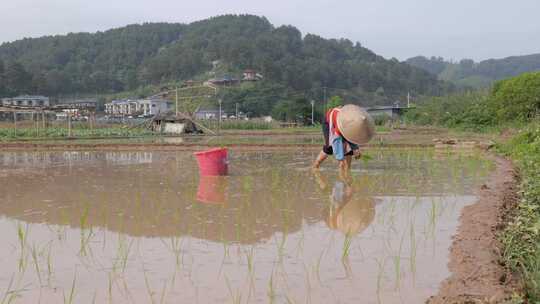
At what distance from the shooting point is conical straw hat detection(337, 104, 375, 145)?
7945 mm

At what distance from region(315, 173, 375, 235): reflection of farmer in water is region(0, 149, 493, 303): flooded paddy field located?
1cm

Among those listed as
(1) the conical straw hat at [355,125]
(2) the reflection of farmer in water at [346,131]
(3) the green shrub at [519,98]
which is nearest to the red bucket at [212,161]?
(2) the reflection of farmer in water at [346,131]

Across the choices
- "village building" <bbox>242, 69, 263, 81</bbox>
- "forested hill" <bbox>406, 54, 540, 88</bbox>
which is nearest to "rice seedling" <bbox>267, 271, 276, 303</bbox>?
"village building" <bbox>242, 69, 263, 81</bbox>

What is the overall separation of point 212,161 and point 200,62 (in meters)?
71.7

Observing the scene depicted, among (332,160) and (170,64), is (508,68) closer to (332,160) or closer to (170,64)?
(170,64)

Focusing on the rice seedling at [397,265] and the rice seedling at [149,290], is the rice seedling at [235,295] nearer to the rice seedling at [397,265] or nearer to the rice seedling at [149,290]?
the rice seedling at [149,290]

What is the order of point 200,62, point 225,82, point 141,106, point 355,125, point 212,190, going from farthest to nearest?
1. point 200,62
2. point 225,82
3. point 141,106
4. point 355,125
5. point 212,190

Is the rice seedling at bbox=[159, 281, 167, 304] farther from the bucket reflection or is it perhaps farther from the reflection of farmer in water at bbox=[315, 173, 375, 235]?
the bucket reflection

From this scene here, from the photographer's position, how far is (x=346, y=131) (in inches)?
316

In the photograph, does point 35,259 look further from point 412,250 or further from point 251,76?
point 251,76

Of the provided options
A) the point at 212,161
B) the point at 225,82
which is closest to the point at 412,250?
the point at 212,161

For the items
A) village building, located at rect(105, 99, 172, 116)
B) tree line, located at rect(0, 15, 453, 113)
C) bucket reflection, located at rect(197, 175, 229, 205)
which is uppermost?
tree line, located at rect(0, 15, 453, 113)

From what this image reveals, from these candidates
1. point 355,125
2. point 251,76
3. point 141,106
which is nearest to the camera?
point 355,125

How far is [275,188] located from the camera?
6852 millimetres
